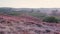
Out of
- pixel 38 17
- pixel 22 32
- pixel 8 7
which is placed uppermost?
pixel 8 7

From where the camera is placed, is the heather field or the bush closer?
the heather field

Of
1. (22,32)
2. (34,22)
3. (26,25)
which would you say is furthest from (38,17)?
(22,32)

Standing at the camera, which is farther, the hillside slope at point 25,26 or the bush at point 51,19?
the bush at point 51,19

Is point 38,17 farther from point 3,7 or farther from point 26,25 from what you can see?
point 3,7

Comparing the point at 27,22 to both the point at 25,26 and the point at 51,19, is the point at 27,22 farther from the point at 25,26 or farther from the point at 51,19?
the point at 51,19

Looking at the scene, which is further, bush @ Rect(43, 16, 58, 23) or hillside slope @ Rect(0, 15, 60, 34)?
bush @ Rect(43, 16, 58, 23)

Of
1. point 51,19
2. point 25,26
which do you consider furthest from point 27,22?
point 51,19
